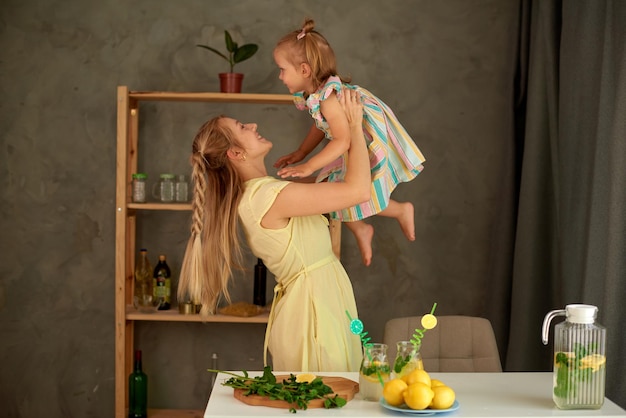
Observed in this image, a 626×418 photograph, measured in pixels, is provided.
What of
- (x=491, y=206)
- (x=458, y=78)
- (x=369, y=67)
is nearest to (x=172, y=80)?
(x=369, y=67)

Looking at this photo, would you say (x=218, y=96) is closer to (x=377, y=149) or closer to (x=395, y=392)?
(x=377, y=149)

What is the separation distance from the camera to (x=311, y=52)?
288 cm

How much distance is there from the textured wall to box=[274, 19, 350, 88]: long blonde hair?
Result: 4.31 feet

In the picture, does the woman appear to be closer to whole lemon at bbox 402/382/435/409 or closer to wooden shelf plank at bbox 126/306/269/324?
whole lemon at bbox 402/382/435/409

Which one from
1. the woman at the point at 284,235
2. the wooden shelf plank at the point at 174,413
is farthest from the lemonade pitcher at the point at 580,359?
the wooden shelf plank at the point at 174,413

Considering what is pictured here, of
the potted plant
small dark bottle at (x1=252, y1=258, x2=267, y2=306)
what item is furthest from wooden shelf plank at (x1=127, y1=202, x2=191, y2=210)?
the potted plant

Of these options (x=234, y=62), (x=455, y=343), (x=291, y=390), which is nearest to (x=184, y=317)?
(x=234, y=62)

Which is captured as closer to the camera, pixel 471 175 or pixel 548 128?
pixel 548 128

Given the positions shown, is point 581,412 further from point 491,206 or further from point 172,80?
point 172,80

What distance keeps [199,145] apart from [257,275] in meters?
1.36

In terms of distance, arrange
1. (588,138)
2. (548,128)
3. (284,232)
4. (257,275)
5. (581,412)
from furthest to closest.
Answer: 1. (257,275)
2. (548,128)
3. (588,138)
4. (284,232)
5. (581,412)

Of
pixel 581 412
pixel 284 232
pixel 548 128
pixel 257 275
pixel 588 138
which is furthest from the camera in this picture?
pixel 257 275

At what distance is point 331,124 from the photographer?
9.21ft

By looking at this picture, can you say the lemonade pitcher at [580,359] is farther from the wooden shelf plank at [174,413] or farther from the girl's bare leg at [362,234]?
the wooden shelf plank at [174,413]
